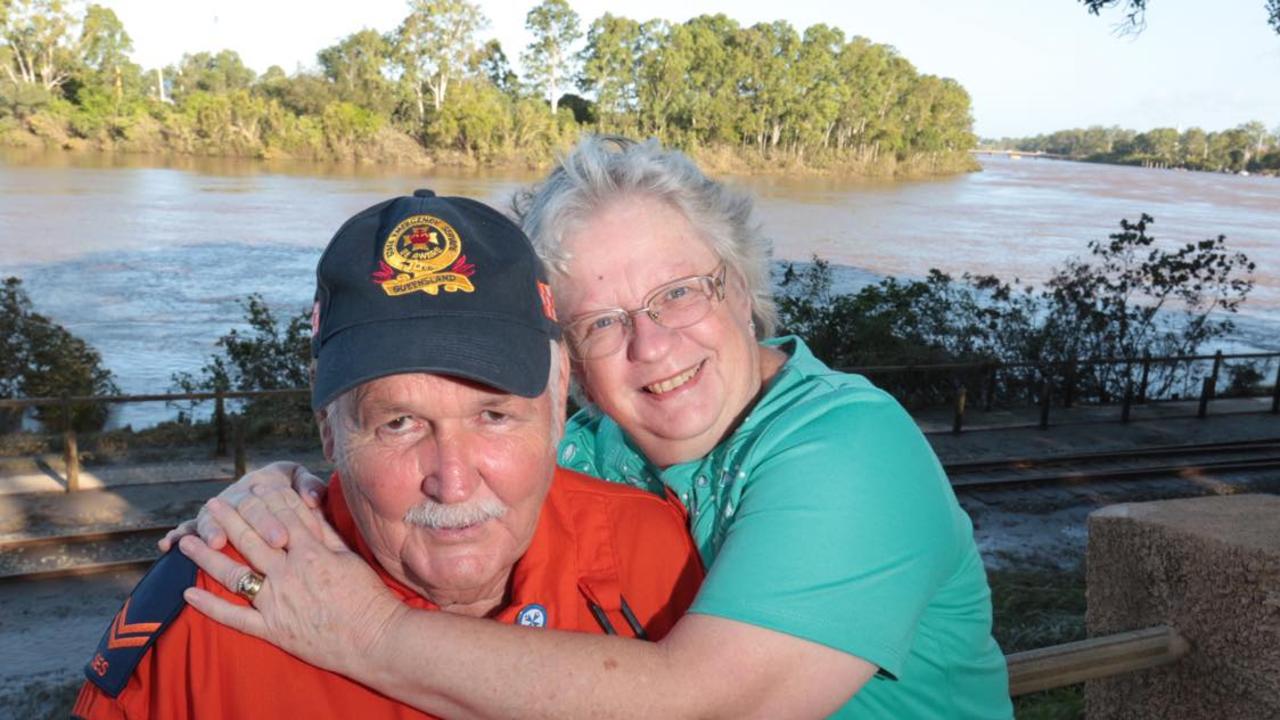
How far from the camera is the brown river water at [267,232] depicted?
2066 centimetres

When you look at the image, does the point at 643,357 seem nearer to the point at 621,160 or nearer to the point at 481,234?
the point at 621,160

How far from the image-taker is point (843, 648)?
4.77ft

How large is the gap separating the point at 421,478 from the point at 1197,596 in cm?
173

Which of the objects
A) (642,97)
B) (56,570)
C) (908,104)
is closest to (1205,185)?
(908,104)

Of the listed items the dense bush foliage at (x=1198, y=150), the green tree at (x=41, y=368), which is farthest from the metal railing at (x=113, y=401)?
the dense bush foliage at (x=1198, y=150)

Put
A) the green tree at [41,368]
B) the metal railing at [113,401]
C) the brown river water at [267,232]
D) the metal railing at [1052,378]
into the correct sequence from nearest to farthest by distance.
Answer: the metal railing at [113,401] → the green tree at [41,368] → the metal railing at [1052,378] → the brown river water at [267,232]

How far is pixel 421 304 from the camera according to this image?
4.81 feet

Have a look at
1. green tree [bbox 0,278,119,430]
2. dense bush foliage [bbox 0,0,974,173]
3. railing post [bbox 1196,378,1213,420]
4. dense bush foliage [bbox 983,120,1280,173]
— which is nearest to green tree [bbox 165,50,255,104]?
dense bush foliage [bbox 0,0,974,173]

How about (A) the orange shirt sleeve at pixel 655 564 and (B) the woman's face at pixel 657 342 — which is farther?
(B) the woman's face at pixel 657 342

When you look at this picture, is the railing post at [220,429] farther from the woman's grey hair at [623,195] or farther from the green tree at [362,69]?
the green tree at [362,69]

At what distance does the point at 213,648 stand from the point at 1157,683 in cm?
210

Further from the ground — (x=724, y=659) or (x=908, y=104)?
(x=908, y=104)

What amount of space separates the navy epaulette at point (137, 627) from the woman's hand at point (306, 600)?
4 centimetres

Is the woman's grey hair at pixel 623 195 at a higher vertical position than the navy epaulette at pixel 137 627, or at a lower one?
higher
